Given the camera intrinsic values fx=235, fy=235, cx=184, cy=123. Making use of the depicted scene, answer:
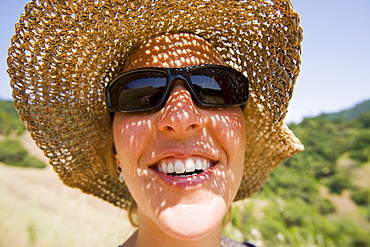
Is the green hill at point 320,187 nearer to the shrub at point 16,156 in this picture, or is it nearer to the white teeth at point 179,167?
the shrub at point 16,156

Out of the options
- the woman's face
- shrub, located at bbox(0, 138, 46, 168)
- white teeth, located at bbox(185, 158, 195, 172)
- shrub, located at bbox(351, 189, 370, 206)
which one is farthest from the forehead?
shrub, located at bbox(351, 189, 370, 206)

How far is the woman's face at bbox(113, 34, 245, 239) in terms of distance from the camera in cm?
78

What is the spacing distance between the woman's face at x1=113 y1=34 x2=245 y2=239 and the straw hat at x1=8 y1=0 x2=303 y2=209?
0.17 m

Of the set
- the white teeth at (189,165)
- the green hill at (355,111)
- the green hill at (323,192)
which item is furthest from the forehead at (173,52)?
the green hill at (355,111)

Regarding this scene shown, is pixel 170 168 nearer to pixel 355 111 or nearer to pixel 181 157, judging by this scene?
pixel 181 157

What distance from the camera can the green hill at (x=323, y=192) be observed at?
1593cm

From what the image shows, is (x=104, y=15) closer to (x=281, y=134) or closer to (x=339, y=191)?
(x=281, y=134)

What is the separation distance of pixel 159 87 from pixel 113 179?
0.70 metres

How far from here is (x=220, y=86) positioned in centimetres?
93

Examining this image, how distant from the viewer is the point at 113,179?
52.2 inches

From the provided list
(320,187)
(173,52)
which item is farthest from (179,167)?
(320,187)

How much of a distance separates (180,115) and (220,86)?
0.24m

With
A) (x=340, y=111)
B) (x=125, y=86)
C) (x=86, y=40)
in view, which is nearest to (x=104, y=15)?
(x=86, y=40)

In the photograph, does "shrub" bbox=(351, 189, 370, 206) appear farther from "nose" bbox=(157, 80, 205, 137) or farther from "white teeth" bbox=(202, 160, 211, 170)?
"nose" bbox=(157, 80, 205, 137)
